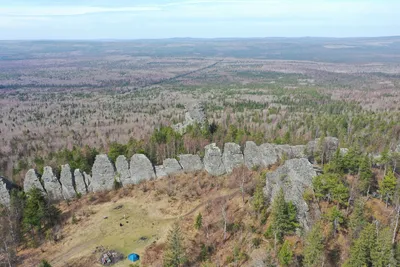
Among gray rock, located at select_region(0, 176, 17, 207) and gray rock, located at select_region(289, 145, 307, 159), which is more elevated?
gray rock, located at select_region(289, 145, 307, 159)

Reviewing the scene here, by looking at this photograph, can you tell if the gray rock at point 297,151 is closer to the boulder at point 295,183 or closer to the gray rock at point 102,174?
the boulder at point 295,183

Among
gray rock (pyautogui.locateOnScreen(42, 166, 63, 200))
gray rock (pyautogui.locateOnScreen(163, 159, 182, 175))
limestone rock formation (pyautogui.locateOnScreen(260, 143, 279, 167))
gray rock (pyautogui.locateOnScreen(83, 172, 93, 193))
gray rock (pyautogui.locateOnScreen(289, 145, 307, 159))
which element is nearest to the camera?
gray rock (pyautogui.locateOnScreen(289, 145, 307, 159))

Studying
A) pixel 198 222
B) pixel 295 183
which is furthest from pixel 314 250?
pixel 198 222

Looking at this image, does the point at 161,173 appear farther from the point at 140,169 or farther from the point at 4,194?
the point at 4,194

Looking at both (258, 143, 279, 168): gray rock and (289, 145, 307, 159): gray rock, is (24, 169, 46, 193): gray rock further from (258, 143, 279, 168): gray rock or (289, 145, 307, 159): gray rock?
(289, 145, 307, 159): gray rock

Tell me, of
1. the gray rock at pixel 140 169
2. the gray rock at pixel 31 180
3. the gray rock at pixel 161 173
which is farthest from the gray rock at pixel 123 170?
the gray rock at pixel 31 180

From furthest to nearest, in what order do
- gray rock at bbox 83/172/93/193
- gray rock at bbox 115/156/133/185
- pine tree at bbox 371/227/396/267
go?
gray rock at bbox 115/156/133/185
gray rock at bbox 83/172/93/193
pine tree at bbox 371/227/396/267

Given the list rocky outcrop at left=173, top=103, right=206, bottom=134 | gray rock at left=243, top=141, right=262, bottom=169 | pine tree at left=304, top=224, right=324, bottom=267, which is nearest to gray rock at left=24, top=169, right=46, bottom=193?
rocky outcrop at left=173, top=103, right=206, bottom=134

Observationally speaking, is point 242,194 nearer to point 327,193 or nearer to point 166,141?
point 327,193
